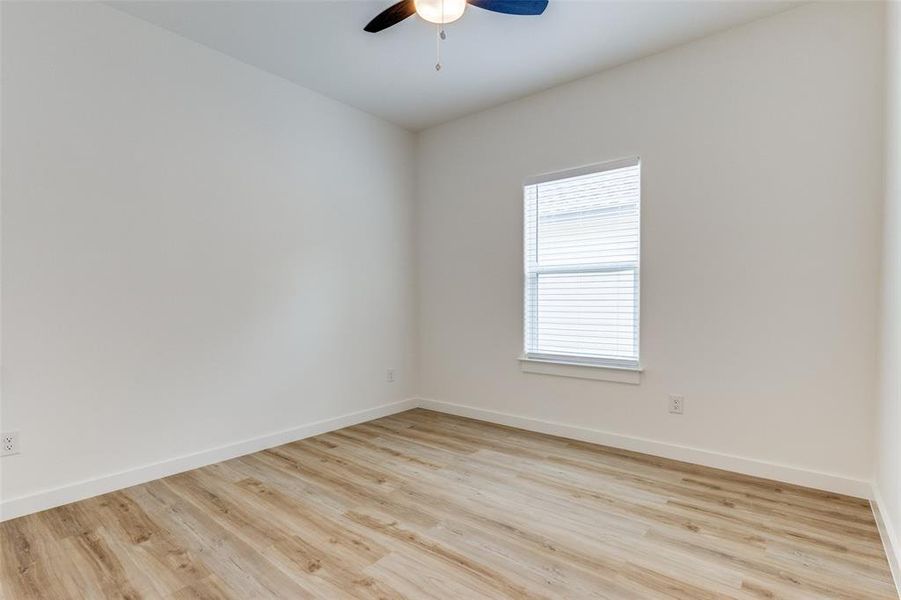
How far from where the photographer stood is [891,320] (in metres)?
2.06

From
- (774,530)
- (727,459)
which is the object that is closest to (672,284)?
(727,459)

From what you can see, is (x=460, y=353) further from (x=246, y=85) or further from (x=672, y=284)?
(x=246, y=85)

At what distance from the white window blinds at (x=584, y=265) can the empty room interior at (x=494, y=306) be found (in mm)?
24

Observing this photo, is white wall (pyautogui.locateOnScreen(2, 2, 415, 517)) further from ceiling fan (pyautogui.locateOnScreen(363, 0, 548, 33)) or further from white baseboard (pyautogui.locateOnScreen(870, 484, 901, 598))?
white baseboard (pyautogui.locateOnScreen(870, 484, 901, 598))

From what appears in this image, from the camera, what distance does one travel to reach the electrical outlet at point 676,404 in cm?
303

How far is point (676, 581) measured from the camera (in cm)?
175

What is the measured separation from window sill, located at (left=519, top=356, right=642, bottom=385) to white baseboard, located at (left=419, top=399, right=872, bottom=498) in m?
0.39

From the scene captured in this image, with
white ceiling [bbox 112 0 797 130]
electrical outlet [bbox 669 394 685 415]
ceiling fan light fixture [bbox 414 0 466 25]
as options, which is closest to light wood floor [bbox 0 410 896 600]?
electrical outlet [bbox 669 394 685 415]

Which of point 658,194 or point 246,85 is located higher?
point 246,85

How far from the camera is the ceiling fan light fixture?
2076 mm

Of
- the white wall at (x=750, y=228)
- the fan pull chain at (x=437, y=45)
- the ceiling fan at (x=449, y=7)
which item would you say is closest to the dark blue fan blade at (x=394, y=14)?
the ceiling fan at (x=449, y=7)

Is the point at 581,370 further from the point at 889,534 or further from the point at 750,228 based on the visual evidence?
the point at 889,534

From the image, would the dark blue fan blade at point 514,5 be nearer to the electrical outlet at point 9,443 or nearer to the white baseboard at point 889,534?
the white baseboard at point 889,534

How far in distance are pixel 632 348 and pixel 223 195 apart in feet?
10.1
